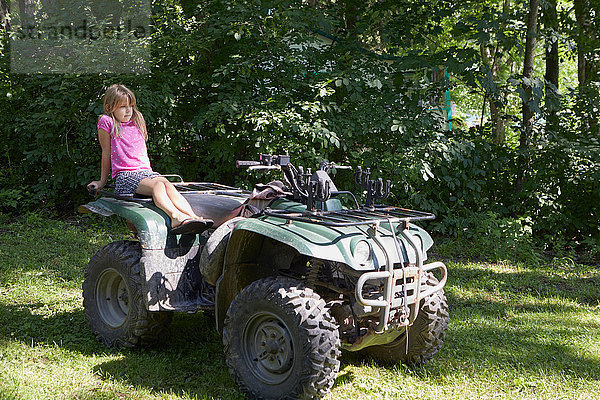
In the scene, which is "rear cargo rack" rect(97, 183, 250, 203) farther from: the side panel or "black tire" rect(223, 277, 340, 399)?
"black tire" rect(223, 277, 340, 399)

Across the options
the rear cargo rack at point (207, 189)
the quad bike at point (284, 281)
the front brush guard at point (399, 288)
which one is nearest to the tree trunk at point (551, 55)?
the rear cargo rack at point (207, 189)

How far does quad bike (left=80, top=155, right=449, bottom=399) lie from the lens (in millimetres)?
3424

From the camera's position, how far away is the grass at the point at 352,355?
3834 millimetres

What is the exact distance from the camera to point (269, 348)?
359 cm

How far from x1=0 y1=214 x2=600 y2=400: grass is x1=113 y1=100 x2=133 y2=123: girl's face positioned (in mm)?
1728

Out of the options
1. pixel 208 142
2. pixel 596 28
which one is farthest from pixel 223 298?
pixel 596 28

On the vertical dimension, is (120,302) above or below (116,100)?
below

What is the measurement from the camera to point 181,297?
4254mm

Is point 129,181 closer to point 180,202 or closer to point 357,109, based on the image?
point 180,202

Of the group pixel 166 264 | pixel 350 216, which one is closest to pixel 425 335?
pixel 350 216

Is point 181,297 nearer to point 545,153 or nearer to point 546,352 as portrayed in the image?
point 546,352

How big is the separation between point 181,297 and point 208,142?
16.4 ft

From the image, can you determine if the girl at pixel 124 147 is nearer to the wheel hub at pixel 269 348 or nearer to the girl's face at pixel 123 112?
the girl's face at pixel 123 112

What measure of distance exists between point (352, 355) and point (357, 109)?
4440mm
